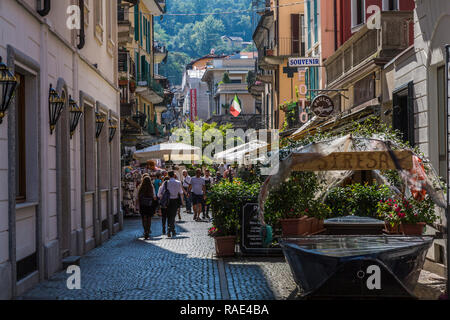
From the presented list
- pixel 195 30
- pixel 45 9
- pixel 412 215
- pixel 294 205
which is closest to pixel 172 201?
pixel 294 205

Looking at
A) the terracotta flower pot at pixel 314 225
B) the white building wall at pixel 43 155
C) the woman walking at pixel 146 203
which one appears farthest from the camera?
the woman walking at pixel 146 203

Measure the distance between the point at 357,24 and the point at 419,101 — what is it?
11.0 m

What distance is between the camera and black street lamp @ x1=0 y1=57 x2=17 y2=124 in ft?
29.0

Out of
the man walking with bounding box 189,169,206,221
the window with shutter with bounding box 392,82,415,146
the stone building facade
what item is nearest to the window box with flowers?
the stone building facade

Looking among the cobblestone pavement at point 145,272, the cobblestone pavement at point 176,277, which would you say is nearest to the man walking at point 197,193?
the cobblestone pavement at point 145,272

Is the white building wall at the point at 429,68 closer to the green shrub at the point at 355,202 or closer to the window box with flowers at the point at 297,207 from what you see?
the green shrub at the point at 355,202

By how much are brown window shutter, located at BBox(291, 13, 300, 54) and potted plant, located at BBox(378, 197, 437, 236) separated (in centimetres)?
3031

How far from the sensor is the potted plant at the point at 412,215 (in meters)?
10.8

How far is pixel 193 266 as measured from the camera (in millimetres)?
12953

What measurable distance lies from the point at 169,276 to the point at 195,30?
157080 mm

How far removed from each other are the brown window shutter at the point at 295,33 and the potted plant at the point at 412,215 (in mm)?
30305

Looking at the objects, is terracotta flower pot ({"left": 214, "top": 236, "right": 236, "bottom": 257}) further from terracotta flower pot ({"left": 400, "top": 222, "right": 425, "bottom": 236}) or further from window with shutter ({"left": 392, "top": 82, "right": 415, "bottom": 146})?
terracotta flower pot ({"left": 400, "top": 222, "right": 425, "bottom": 236})
